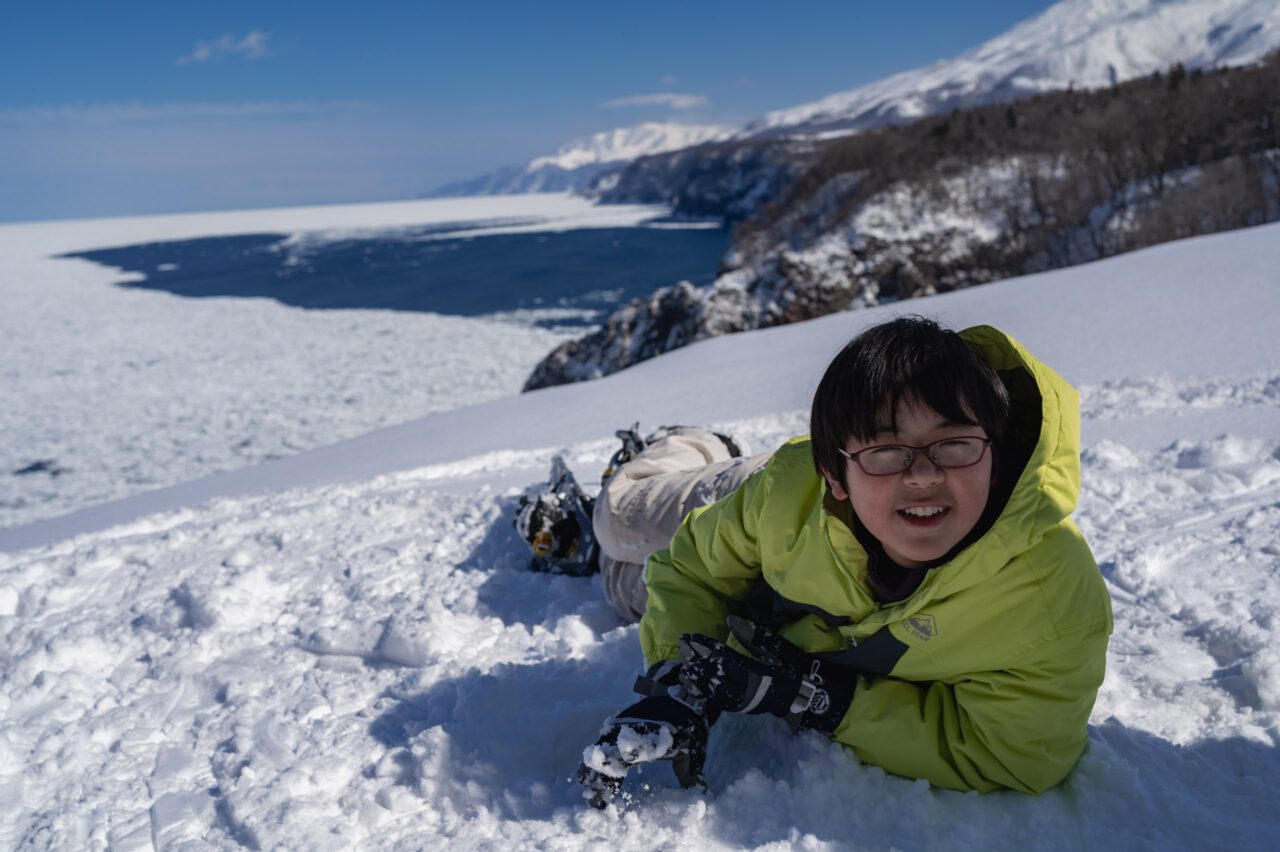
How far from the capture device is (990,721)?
148 centimetres

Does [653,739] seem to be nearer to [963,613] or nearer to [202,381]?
[963,613]

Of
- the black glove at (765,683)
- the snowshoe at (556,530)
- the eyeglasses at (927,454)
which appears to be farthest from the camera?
the snowshoe at (556,530)

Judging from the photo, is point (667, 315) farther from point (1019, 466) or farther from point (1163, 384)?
point (1019, 466)

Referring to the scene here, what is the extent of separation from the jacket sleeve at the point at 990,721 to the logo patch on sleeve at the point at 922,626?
112 millimetres

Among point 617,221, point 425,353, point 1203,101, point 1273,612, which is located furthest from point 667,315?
point 617,221

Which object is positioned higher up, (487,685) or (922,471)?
(922,471)

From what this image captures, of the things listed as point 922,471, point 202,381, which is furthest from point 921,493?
point 202,381

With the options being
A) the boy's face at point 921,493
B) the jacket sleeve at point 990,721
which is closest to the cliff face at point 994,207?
the jacket sleeve at point 990,721

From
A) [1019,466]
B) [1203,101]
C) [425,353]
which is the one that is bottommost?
[425,353]

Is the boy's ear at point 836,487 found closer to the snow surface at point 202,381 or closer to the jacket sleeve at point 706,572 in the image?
the jacket sleeve at point 706,572

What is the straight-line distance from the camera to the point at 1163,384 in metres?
4.11

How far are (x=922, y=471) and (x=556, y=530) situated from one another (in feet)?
5.78

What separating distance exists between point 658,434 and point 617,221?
48.2 m

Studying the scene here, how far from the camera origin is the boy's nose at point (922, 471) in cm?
134
